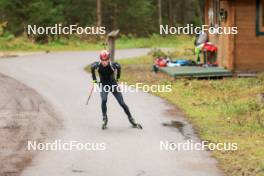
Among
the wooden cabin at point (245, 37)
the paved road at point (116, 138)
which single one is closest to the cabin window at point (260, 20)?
the wooden cabin at point (245, 37)

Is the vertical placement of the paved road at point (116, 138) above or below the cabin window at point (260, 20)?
below

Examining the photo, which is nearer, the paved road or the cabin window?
the paved road

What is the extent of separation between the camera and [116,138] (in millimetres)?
13758

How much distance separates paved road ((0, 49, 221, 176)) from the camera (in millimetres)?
11031

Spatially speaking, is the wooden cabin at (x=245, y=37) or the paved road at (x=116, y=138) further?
the wooden cabin at (x=245, y=37)

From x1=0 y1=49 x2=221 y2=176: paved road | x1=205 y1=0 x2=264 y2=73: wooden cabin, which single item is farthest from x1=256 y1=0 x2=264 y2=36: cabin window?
x1=0 y1=49 x2=221 y2=176: paved road

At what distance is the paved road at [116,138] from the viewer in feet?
36.2

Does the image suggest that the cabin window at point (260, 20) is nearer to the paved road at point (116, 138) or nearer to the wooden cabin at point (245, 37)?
the wooden cabin at point (245, 37)

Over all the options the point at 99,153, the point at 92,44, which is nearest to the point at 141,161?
the point at 99,153

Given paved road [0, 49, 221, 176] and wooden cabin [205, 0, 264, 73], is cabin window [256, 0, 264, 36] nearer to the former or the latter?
wooden cabin [205, 0, 264, 73]

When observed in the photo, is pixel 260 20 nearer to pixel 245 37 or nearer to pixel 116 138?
pixel 245 37

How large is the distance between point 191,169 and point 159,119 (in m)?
5.20

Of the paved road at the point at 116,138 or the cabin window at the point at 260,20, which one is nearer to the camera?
the paved road at the point at 116,138

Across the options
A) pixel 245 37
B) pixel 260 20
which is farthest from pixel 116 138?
pixel 260 20
